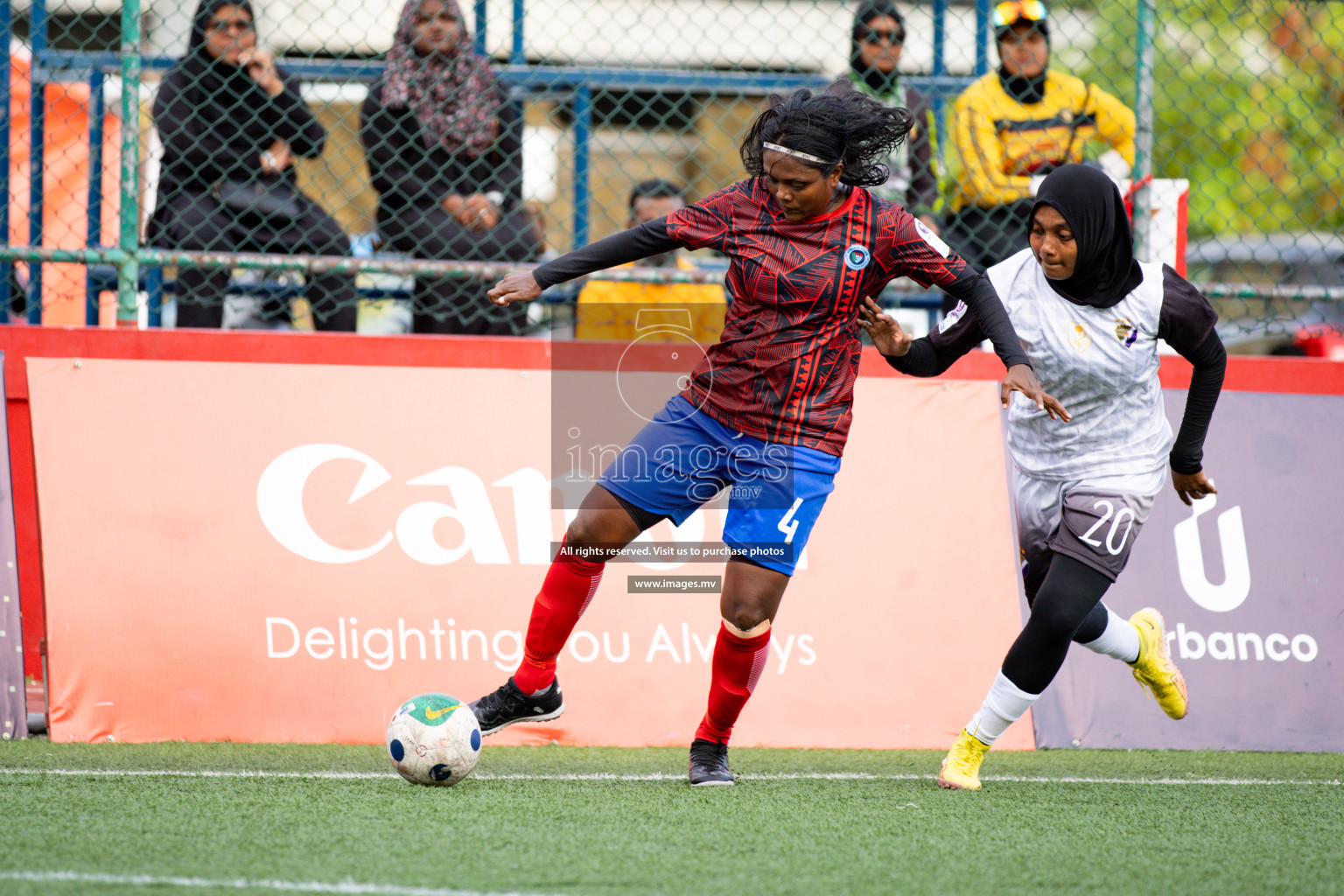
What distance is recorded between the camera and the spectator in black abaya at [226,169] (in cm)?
561

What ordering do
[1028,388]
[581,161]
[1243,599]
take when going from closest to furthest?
[1028,388]
[1243,599]
[581,161]

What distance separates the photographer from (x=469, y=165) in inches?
236

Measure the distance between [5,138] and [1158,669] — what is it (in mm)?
5091

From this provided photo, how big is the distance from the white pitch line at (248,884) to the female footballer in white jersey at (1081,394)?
192cm

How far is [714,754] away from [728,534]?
721 millimetres

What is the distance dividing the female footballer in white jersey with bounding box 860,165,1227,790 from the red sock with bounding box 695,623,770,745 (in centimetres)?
68

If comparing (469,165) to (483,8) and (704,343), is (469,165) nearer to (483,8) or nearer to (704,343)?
(483,8)

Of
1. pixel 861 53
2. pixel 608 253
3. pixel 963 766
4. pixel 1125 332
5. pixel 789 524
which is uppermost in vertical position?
pixel 861 53

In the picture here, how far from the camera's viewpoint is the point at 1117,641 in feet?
13.8

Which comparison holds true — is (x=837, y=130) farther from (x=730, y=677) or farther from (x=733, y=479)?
(x=730, y=677)

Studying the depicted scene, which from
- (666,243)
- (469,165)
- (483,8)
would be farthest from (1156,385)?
(483,8)

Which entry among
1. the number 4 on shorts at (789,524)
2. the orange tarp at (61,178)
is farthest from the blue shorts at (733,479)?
the orange tarp at (61,178)

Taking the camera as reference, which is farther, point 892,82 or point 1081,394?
point 892,82

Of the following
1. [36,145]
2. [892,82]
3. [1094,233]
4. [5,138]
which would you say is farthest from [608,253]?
[36,145]
